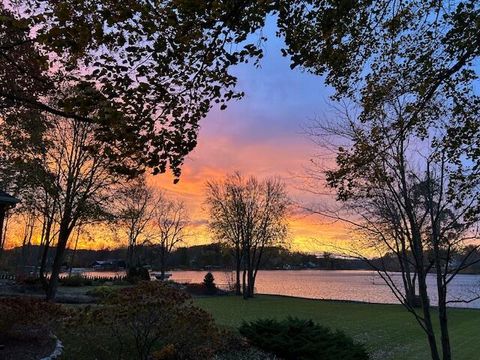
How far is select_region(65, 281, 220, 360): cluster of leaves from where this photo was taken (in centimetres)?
806

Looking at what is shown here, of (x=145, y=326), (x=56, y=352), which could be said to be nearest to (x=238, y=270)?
(x=145, y=326)

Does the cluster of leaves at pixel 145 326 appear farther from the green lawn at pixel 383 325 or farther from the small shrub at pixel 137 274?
the small shrub at pixel 137 274

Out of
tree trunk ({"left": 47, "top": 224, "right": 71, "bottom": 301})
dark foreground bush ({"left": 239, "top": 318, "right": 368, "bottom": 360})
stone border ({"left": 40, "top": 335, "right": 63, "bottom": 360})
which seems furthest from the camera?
tree trunk ({"left": 47, "top": 224, "right": 71, "bottom": 301})

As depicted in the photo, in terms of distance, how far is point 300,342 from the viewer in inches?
386

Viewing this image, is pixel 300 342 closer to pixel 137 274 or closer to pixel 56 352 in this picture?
pixel 56 352

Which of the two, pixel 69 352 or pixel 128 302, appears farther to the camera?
pixel 69 352

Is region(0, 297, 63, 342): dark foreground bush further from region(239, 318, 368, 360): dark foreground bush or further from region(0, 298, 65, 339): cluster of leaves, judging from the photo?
region(239, 318, 368, 360): dark foreground bush

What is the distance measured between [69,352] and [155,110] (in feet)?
21.2

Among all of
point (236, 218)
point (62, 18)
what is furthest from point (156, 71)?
point (236, 218)

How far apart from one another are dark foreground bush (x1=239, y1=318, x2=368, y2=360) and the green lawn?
326 centimetres

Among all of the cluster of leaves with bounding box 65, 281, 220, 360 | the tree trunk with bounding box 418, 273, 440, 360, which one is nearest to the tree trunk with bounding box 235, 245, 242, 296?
the cluster of leaves with bounding box 65, 281, 220, 360

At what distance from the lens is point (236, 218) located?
37281 mm

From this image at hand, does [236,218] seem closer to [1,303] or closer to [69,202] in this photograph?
[69,202]

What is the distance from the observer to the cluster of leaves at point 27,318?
8805 millimetres
